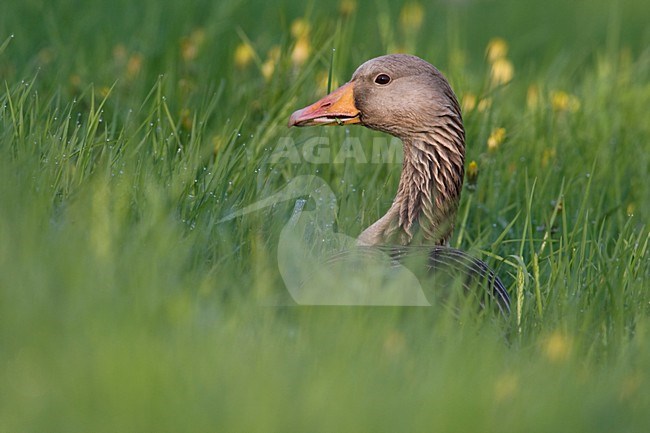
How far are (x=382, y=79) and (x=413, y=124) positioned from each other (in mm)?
236

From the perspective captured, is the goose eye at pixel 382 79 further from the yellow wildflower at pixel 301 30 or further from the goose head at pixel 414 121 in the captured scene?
the yellow wildflower at pixel 301 30

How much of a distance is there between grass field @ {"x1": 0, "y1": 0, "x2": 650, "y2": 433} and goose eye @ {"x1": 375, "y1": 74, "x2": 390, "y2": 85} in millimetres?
457

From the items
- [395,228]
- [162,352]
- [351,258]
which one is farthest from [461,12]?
[162,352]

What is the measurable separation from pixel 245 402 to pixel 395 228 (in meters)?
2.05

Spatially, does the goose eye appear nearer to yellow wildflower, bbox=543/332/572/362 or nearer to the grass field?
the grass field

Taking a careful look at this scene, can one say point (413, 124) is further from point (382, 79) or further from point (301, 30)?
point (301, 30)

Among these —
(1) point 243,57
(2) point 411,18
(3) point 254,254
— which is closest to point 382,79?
(3) point 254,254

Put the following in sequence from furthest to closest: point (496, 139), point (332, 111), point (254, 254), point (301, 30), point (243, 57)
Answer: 1. point (243, 57)
2. point (301, 30)
3. point (496, 139)
4. point (332, 111)
5. point (254, 254)

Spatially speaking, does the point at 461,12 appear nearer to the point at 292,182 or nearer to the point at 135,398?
the point at 292,182

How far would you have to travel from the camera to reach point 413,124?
15.4 feet

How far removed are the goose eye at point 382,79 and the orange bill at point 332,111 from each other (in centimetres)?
11

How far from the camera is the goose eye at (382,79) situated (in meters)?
4.63

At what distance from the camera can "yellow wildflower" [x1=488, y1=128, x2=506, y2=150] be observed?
17.4 ft

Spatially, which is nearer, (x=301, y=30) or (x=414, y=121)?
(x=414, y=121)
